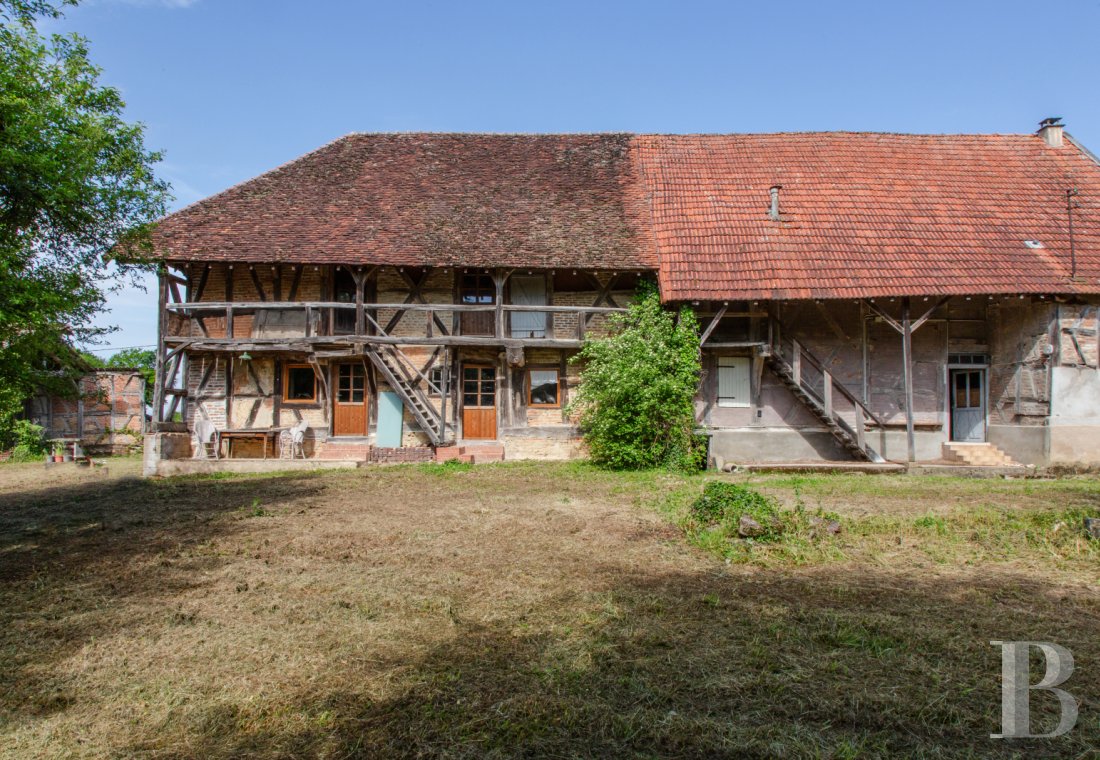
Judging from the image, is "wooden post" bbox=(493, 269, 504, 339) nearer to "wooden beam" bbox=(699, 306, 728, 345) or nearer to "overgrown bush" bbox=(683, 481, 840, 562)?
"wooden beam" bbox=(699, 306, 728, 345)

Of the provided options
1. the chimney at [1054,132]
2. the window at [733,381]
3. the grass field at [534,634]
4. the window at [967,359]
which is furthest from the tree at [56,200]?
the chimney at [1054,132]

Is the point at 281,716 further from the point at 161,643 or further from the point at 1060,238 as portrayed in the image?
the point at 1060,238

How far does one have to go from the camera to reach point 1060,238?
14516 mm

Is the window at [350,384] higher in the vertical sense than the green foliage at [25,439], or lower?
higher

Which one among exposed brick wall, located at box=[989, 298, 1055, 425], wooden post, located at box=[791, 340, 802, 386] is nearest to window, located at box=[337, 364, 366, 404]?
wooden post, located at box=[791, 340, 802, 386]

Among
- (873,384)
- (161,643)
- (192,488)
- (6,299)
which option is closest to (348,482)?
(192,488)

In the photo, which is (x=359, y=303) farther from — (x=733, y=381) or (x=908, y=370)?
(x=908, y=370)

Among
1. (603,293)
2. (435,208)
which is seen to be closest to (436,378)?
(435,208)

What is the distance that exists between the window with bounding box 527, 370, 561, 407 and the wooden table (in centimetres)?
602

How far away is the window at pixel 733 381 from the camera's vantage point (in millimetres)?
15125

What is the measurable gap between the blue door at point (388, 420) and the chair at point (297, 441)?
1.69m

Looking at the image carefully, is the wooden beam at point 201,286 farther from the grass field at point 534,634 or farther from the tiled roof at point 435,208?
the grass field at point 534,634

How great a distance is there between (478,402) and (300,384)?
435 centimetres

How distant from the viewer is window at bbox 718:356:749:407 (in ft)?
49.6
